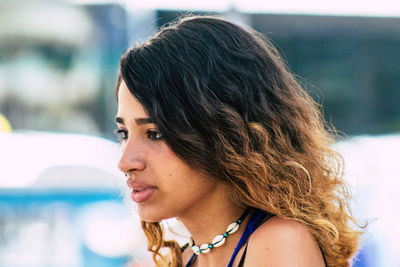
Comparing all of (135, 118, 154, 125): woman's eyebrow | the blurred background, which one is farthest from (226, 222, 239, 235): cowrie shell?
the blurred background

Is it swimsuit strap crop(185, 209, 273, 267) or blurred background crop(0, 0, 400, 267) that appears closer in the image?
swimsuit strap crop(185, 209, 273, 267)

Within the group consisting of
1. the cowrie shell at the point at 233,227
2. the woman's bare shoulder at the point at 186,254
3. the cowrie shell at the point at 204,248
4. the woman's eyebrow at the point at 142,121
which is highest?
the woman's eyebrow at the point at 142,121

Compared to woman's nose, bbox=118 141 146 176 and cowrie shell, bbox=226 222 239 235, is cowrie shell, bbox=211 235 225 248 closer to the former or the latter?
cowrie shell, bbox=226 222 239 235

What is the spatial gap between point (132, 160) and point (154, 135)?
3.9 inches

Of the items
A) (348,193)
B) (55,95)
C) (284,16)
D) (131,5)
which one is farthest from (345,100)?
(348,193)

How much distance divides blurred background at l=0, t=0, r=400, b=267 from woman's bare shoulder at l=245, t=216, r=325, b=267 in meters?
3.89

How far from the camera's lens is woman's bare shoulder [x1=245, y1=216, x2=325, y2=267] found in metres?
1.54

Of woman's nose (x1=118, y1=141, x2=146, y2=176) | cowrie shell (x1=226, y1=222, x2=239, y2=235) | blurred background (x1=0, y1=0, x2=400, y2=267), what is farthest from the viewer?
blurred background (x1=0, y1=0, x2=400, y2=267)

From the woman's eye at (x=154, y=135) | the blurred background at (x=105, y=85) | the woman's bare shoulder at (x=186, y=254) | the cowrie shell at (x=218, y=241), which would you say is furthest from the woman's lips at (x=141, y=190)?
the blurred background at (x=105, y=85)

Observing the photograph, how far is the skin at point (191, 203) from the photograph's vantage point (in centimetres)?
158

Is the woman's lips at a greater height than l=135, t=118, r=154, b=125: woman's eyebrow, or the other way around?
l=135, t=118, r=154, b=125: woman's eyebrow

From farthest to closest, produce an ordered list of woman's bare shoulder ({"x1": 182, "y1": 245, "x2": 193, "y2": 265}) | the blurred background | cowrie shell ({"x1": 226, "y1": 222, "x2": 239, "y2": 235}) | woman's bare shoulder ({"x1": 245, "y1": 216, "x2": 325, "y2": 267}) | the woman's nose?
1. the blurred background
2. woman's bare shoulder ({"x1": 182, "y1": 245, "x2": 193, "y2": 265})
3. cowrie shell ({"x1": 226, "y1": 222, "x2": 239, "y2": 235})
4. the woman's nose
5. woman's bare shoulder ({"x1": 245, "y1": 216, "x2": 325, "y2": 267})

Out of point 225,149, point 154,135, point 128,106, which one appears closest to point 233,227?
point 225,149

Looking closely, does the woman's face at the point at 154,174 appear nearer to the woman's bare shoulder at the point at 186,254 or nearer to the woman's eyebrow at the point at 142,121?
the woman's eyebrow at the point at 142,121
